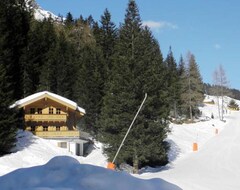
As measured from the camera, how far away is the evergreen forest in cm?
2877

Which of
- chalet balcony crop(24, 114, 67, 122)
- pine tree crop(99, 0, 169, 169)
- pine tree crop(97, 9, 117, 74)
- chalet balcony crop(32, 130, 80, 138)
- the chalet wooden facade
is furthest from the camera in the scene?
pine tree crop(97, 9, 117, 74)

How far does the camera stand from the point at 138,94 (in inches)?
1160

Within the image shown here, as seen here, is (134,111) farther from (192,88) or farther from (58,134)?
(192,88)

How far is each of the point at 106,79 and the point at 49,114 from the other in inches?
469

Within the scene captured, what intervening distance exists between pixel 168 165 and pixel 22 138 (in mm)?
14258

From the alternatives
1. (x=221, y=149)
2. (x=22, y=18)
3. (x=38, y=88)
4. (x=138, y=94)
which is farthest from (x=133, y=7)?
(x=22, y=18)

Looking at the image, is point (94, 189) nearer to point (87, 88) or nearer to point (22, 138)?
point (22, 138)

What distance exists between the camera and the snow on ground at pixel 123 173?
3.58 m

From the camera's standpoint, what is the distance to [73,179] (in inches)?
143

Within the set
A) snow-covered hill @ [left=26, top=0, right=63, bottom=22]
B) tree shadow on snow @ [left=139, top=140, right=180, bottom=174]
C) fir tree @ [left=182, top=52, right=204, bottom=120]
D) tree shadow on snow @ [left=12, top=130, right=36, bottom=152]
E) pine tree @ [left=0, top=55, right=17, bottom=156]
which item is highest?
snow-covered hill @ [left=26, top=0, right=63, bottom=22]

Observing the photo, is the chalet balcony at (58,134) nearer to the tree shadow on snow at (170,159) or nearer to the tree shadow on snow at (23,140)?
the tree shadow on snow at (23,140)

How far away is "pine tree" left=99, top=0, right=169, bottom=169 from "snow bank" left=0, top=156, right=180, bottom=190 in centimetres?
2367

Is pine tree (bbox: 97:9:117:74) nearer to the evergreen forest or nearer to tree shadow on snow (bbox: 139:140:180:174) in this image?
the evergreen forest

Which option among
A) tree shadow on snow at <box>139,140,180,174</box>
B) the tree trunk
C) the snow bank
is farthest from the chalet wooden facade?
the snow bank
